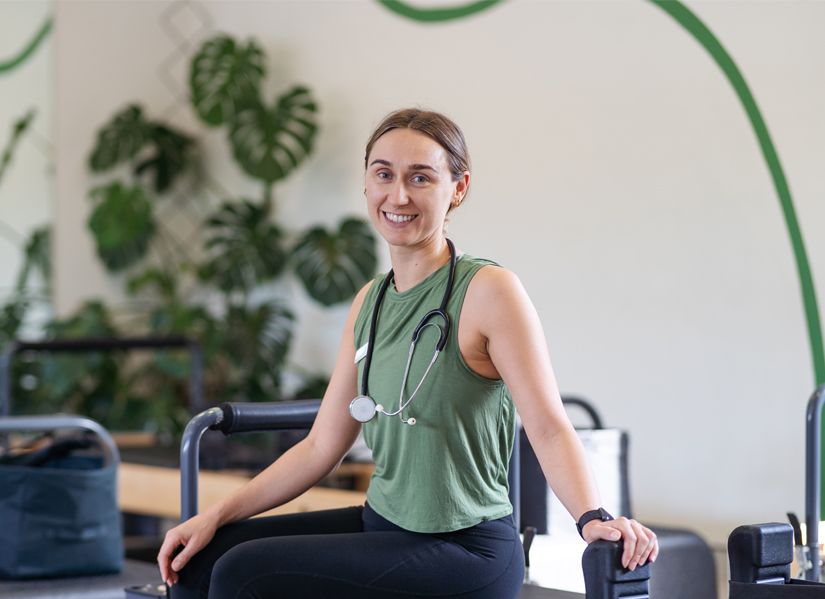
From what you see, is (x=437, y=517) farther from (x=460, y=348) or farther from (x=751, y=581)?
(x=751, y=581)

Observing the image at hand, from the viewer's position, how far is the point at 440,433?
5.57ft

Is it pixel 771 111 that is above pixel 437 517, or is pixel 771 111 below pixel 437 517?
above

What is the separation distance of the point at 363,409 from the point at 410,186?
1.13 ft

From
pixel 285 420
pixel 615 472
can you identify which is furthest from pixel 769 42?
pixel 285 420

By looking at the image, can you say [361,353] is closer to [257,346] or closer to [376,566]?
[376,566]

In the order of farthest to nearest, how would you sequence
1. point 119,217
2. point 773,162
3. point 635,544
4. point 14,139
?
point 14,139
point 119,217
point 773,162
point 635,544

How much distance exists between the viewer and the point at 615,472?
285 centimetres

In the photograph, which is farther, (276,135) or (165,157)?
(165,157)

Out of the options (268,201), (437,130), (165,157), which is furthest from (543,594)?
(165,157)

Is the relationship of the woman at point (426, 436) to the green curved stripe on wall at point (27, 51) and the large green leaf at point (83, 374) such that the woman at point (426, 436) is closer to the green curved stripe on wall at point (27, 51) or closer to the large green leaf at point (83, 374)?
the large green leaf at point (83, 374)

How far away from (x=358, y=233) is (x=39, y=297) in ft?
7.28

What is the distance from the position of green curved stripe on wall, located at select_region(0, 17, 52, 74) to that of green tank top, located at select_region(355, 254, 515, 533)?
219 inches

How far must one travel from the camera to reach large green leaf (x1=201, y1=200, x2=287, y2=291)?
19.6ft

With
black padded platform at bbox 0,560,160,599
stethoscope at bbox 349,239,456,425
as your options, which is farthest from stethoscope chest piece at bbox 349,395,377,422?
black padded platform at bbox 0,560,160,599
